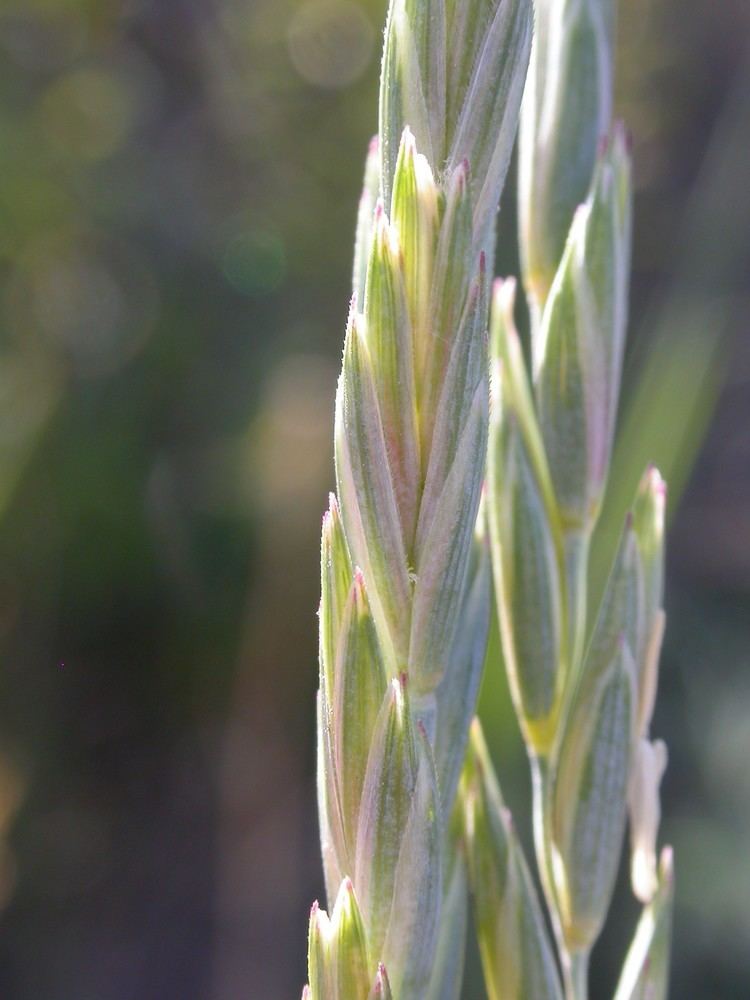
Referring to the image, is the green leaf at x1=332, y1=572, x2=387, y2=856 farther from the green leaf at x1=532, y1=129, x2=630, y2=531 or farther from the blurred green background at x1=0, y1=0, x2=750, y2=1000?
the blurred green background at x1=0, y1=0, x2=750, y2=1000

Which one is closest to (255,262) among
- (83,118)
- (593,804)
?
(83,118)

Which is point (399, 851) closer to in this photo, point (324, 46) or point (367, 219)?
point (367, 219)

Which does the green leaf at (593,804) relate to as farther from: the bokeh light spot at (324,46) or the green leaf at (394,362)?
the bokeh light spot at (324,46)

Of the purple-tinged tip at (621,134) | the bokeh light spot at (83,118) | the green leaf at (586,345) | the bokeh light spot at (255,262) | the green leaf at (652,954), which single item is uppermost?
the bokeh light spot at (83,118)

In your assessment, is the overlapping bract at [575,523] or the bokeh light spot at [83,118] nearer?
the overlapping bract at [575,523]

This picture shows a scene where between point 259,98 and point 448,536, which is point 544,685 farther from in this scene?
point 259,98

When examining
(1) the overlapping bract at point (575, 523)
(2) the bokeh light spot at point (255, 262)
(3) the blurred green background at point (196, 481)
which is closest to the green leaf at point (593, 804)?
(1) the overlapping bract at point (575, 523)

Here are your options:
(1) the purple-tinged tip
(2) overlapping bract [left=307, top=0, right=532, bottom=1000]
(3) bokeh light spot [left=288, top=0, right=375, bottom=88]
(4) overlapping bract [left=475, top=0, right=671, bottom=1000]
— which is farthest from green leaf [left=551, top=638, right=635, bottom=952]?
(3) bokeh light spot [left=288, top=0, right=375, bottom=88]

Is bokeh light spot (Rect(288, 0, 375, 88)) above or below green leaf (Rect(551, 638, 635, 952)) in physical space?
above

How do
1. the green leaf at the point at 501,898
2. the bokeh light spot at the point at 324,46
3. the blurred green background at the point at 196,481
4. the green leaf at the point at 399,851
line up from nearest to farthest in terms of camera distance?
the green leaf at the point at 399,851 → the green leaf at the point at 501,898 → the blurred green background at the point at 196,481 → the bokeh light spot at the point at 324,46
